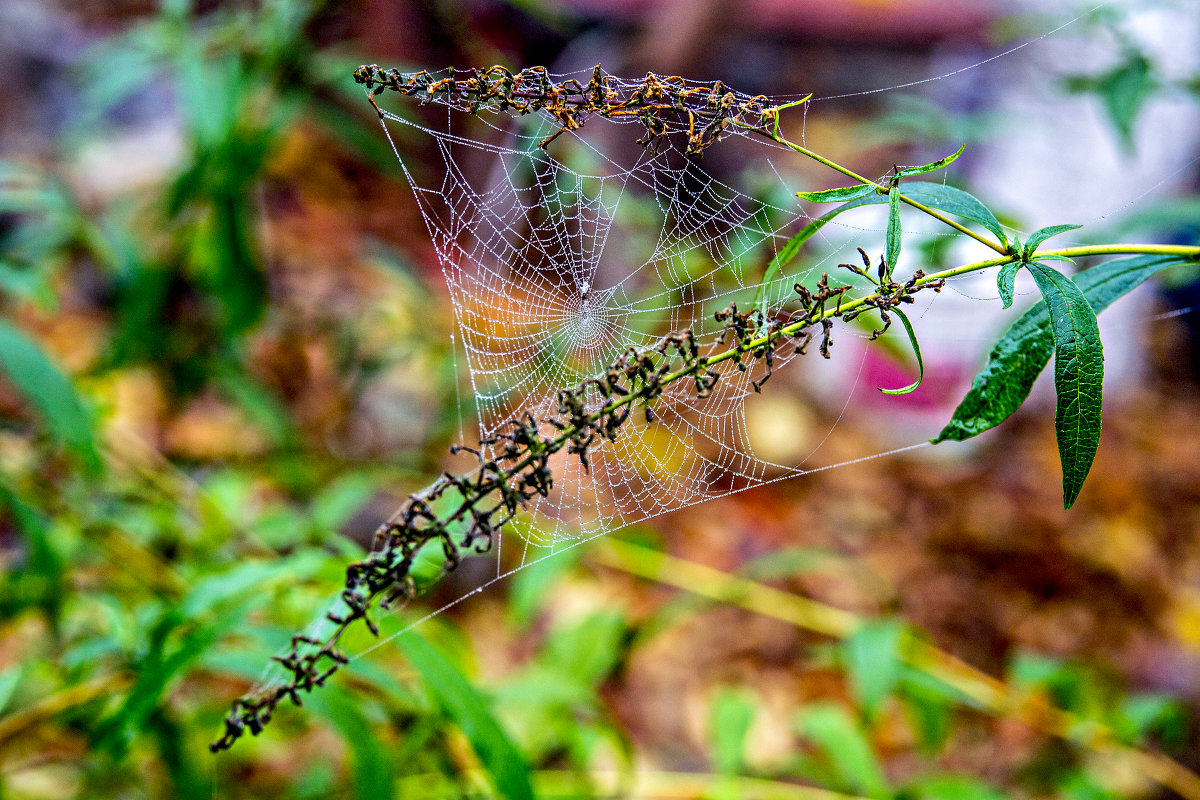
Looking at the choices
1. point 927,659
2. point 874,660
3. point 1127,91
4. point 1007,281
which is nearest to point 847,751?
point 874,660

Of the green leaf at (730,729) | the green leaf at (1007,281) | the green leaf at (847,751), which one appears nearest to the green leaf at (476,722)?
the green leaf at (730,729)

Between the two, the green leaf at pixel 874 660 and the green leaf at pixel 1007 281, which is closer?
the green leaf at pixel 1007 281

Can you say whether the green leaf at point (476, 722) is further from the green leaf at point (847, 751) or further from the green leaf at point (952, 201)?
the green leaf at point (952, 201)

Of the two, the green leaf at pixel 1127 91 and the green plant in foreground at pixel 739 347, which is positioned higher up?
the green leaf at pixel 1127 91

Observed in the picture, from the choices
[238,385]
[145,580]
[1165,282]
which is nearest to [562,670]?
[145,580]

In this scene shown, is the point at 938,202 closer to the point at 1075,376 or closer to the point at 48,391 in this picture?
the point at 1075,376

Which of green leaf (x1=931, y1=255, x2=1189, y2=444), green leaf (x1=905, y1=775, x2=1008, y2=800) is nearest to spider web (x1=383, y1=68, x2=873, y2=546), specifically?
green leaf (x1=931, y1=255, x2=1189, y2=444)

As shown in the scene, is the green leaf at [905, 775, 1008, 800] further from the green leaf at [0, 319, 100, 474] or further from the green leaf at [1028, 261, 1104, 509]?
the green leaf at [0, 319, 100, 474]
